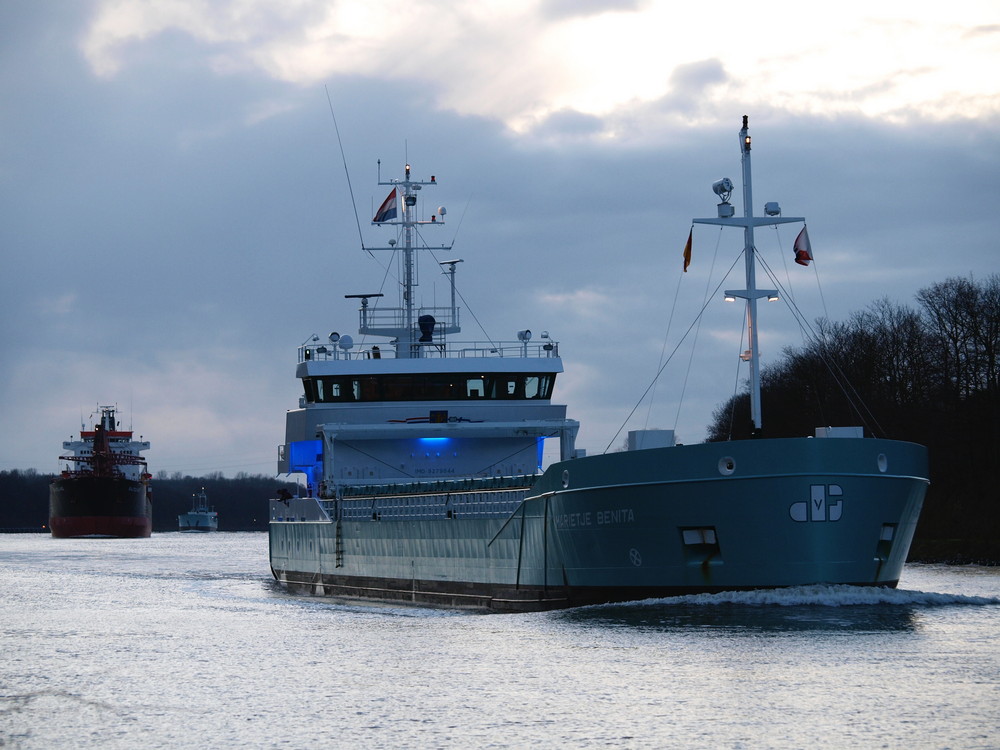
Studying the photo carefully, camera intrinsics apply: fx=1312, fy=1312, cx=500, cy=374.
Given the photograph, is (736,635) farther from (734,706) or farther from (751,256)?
(751,256)

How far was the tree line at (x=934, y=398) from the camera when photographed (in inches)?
2062

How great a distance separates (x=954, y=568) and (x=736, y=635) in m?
26.0

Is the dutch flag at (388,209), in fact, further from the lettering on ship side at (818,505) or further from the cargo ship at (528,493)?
the lettering on ship side at (818,505)

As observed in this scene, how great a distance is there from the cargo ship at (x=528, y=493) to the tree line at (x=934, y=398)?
18460mm

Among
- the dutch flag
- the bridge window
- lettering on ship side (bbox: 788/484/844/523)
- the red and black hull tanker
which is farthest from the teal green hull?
the red and black hull tanker

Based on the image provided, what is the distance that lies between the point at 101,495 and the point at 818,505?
352 feet

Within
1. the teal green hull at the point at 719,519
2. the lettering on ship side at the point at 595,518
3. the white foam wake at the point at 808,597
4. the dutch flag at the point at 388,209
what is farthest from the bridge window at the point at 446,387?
the white foam wake at the point at 808,597

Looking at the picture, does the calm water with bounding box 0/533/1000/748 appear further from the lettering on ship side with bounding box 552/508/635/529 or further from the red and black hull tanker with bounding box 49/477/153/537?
the red and black hull tanker with bounding box 49/477/153/537

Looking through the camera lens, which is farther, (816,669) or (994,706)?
(816,669)

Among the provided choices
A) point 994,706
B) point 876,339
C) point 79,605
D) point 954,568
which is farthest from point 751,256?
point 876,339

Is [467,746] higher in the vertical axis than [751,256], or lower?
lower

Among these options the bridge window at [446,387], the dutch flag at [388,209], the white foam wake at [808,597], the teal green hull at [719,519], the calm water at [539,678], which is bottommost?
the calm water at [539,678]

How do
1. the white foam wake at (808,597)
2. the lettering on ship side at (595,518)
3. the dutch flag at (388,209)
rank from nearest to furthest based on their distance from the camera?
the white foam wake at (808,597)
the lettering on ship side at (595,518)
the dutch flag at (388,209)

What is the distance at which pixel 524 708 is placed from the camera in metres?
13.4
